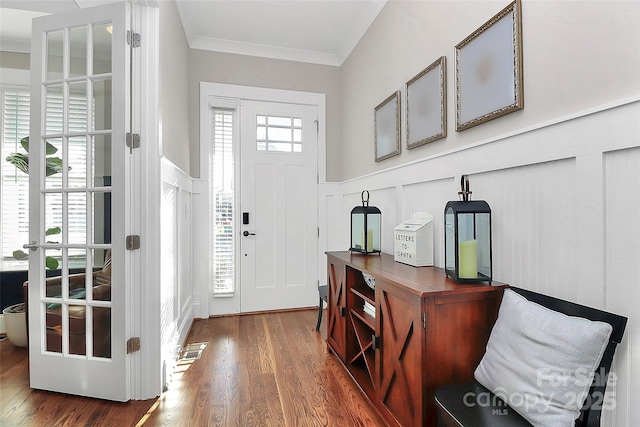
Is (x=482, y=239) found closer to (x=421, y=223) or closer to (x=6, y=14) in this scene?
(x=421, y=223)

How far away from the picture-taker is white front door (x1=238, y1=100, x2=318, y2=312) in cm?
343

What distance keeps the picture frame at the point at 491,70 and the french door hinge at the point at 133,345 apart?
227cm

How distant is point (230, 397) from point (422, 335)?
1.29m

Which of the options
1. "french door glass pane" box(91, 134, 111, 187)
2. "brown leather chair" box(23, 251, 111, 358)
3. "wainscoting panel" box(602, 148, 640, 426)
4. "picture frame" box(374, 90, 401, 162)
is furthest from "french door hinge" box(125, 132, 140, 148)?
"wainscoting panel" box(602, 148, 640, 426)

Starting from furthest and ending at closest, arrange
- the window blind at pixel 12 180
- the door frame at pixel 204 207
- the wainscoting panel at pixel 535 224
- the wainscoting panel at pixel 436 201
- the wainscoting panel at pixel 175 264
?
the door frame at pixel 204 207 < the window blind at pixel 12 180 < the wainscoting panel at pixel 175 264 < the wainscoting panel at pixel 436 201 < the wainscoting panel at pixel 535 224

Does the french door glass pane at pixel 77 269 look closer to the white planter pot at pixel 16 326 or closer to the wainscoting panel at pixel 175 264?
the wainscoting panel at pixel 175 264

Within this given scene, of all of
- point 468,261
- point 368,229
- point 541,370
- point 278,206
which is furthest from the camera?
point 278,206

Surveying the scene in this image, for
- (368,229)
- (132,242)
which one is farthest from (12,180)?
(368,229)

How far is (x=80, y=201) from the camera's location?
1.96 metres

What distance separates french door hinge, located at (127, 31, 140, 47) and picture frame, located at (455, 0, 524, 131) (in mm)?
1890

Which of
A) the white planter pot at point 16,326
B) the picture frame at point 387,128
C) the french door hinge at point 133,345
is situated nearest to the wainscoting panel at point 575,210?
the picture frame at point 387,128

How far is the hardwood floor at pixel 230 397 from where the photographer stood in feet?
5.55

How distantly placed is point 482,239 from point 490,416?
0.73m

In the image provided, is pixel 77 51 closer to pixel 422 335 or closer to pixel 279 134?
pixel 279 134
